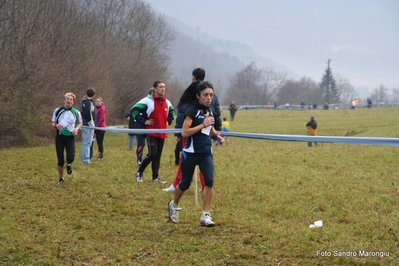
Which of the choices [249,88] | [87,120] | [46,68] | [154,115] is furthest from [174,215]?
[249,88]

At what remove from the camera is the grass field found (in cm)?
576

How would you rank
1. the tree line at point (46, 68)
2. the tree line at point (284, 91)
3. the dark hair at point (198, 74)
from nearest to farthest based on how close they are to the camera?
the dark hair at point (198, 74)
the tree line at point (46, 68)
the tree line at point (284, 91)

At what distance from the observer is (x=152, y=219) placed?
302 inches

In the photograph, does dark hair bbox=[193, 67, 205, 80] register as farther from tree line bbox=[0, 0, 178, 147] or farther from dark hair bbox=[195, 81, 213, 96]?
tree line bbox=[0, 0, 178, 147]

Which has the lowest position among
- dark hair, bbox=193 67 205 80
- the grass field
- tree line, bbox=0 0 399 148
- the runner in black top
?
the grass field

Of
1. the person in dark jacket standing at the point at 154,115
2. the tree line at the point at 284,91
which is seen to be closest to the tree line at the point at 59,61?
the person in dark jacket standing at the point at 154,115

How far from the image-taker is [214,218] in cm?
746

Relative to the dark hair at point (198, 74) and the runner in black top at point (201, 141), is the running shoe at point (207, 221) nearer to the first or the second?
the runner in black top at point (201, 141)

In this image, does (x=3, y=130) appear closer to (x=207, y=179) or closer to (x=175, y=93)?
(x=207, y=179)

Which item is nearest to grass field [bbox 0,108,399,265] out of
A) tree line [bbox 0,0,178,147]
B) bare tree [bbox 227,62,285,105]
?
tree line [bbox 0,0,178,147]

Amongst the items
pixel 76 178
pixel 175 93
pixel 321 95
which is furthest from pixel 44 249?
pixel 321 95

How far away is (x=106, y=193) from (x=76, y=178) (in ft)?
6.97

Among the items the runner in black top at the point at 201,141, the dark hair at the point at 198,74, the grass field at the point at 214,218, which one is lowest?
the grass field at the point at 214,218

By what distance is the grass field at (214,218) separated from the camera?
5.76 m
